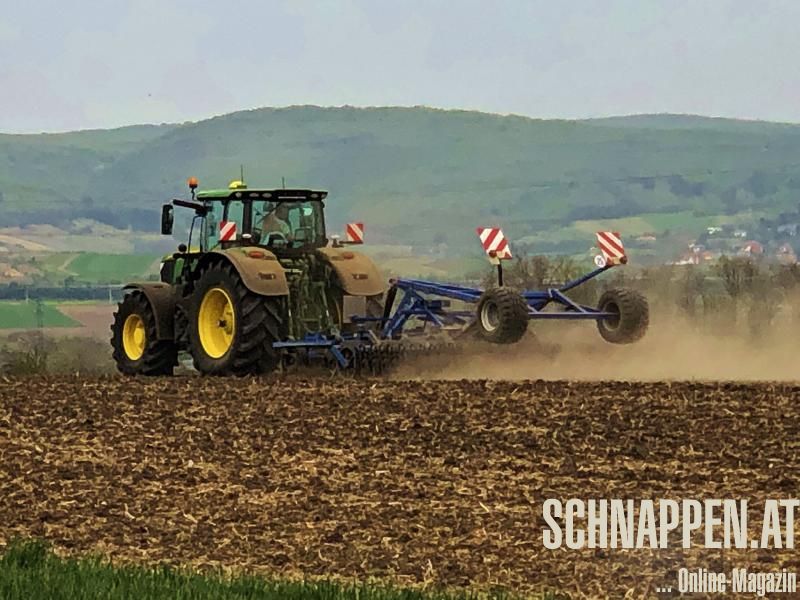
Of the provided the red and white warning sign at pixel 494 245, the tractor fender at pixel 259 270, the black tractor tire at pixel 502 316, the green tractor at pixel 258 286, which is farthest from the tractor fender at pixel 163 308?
the black tractor tire at pixel 502 316

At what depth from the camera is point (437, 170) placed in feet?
373

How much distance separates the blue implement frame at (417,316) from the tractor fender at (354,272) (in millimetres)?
358


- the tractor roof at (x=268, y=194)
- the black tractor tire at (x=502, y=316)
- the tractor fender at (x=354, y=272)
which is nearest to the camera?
the black tractor tire at (x=502, y=316)

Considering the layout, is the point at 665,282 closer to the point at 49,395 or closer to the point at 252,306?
the point at 252,306

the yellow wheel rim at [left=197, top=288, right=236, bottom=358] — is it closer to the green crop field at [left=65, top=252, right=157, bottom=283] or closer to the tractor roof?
the tractor roof

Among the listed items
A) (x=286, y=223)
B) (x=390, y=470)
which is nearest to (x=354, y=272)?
(x=286, y=223)

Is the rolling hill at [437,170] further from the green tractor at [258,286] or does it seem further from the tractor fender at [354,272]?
the tractor fender at [354,272]

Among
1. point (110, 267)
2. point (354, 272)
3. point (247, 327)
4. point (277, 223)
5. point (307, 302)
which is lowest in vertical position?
point (247, 327)

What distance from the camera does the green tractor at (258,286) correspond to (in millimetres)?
19016

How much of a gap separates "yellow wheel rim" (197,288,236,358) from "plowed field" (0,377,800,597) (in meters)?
2.17

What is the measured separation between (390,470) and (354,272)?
7501mm

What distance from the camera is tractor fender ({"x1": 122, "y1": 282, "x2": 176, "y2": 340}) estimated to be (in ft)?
67.9

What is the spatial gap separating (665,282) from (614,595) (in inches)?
904

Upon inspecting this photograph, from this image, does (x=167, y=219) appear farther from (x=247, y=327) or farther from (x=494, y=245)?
(x=494, y=245)
